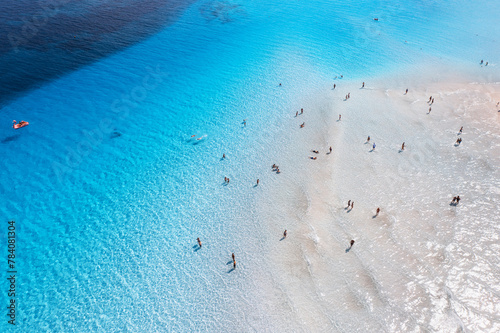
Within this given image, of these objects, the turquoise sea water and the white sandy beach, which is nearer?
the white sandy beach

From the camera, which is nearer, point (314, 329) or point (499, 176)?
point (314, 329)

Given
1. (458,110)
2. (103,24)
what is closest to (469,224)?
(458,110)

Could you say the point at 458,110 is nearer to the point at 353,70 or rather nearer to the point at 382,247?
the point at 353,70

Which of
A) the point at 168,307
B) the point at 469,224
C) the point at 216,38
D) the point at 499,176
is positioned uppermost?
the point at 216,38

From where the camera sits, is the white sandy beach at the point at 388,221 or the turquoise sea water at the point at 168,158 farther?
the turquoise sea water at the point at 168,158

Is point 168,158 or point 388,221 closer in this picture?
point 388,221
